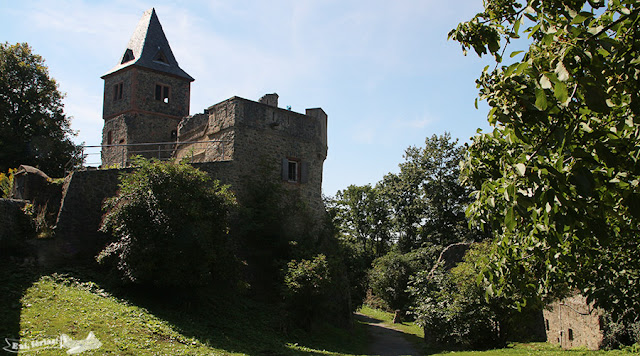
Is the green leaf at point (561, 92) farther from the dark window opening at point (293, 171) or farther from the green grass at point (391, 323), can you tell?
the green grass at point (391, 323)

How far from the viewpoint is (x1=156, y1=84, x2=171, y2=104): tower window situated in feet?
91.8

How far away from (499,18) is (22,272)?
1283 cm

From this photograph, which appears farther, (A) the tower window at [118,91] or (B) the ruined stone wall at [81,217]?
(A) the tower window at [118,91]

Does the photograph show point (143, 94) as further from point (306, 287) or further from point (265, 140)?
point (306, 287)

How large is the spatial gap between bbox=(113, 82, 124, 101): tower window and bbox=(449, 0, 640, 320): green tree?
25341mm

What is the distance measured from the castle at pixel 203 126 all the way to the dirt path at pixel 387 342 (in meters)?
5.91

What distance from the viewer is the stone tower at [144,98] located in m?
27.2

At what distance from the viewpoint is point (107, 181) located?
657 inches

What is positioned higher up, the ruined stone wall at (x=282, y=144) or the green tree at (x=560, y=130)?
the ruined stone wall at (x=282, y=144)

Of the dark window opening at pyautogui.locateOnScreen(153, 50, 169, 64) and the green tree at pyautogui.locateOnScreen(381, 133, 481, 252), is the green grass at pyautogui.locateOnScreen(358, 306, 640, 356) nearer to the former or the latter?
the green tree at pyautogui.locateOnScreen(381, 133, 481, 252)

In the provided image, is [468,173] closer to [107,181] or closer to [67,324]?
[67,324]

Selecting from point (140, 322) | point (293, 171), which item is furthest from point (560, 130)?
point (293, 171)

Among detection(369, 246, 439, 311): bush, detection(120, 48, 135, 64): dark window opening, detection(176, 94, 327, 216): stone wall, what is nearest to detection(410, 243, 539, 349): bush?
detection(176, 94, 327, 216): stone wall

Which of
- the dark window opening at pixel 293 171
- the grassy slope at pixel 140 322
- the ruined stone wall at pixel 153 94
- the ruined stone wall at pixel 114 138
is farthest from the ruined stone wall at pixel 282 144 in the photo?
the ruined stone wall at pixel 114 138
